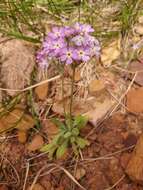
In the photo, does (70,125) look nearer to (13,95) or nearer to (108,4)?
(13,95)

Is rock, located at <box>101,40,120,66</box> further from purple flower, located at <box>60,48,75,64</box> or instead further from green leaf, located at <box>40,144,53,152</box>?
purple flower, located at <box>60,48,75,64</box>

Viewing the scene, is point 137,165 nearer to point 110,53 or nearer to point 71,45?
point 71,45

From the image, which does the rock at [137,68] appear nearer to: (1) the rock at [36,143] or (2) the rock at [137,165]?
(2) the rock at [137,165]

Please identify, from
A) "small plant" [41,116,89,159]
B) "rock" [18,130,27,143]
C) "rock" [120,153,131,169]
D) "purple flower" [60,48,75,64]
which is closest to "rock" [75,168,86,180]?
"small plant" [41,116,89,159]

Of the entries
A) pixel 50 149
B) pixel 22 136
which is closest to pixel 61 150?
pixel 50 149

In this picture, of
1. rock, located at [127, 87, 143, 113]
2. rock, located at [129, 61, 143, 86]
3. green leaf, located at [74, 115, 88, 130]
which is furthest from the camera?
rock, located at [129, 61, 143, 86]

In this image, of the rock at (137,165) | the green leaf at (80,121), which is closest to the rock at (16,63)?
the green leaf at (80,121)
